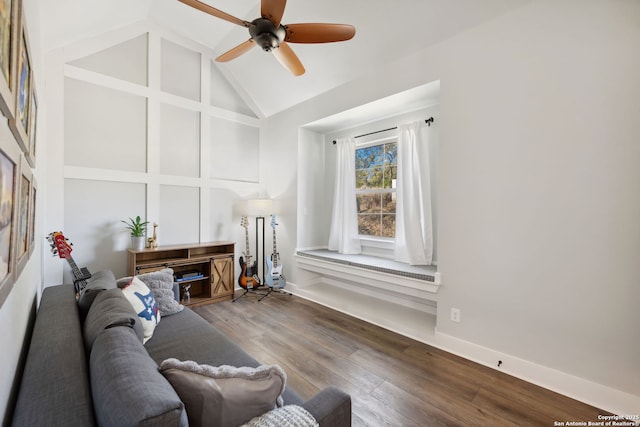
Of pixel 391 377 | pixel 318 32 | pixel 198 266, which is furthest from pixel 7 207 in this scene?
pixel 198 266

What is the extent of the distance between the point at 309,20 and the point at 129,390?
335cm

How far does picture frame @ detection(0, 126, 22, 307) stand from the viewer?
2.34 feet

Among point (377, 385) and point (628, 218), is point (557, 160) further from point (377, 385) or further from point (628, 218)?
point (377, 385)

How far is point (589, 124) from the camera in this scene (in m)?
1.86

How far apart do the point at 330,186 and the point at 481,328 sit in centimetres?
289

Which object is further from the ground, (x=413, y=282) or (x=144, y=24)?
(x=144, y=24)

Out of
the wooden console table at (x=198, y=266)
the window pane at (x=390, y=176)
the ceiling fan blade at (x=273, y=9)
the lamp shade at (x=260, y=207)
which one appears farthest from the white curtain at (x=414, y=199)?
the wooden console table at (x=198, y=266)

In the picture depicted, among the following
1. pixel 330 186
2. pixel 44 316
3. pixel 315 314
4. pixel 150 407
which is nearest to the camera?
pixel 150 407

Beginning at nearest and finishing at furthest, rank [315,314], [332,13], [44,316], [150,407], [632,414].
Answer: [150,407] → [44,316] → [632,414] → [332,13] → [315,314]

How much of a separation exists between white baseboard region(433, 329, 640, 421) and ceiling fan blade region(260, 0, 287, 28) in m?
2.94

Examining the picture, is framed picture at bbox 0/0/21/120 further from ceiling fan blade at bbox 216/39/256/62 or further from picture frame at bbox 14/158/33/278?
ceiling fan blade at bbox 216/39/256/62

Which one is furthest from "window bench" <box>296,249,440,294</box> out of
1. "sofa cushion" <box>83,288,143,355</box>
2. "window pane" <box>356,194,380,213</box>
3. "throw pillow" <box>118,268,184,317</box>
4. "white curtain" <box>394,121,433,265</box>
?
"sofa cushion" <box>83,288,143,355</box>

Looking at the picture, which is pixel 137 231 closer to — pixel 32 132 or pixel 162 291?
pixel 162 291

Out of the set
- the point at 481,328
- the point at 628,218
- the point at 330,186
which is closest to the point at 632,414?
the point at 481,328
